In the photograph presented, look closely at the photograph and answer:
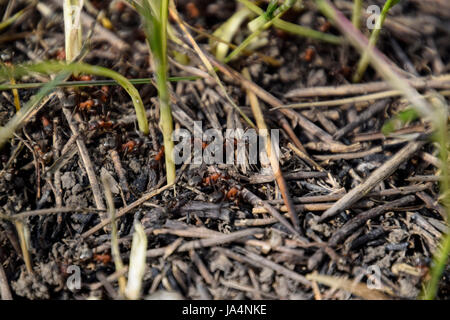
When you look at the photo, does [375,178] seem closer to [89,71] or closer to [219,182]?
[219,182]

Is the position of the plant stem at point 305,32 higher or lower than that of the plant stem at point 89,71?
higher

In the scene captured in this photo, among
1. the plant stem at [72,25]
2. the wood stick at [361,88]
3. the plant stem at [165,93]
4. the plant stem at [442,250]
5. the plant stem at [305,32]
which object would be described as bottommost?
the plant stem at [442,250]

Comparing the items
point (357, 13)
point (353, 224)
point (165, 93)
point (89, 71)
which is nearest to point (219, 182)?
point (165, 93)

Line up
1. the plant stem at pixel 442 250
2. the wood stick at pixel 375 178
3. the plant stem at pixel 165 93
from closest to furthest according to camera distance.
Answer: the plant stem at pixel 442 250 < the plant stem at pixel 165 93 < the wood stick at pixel 375 178

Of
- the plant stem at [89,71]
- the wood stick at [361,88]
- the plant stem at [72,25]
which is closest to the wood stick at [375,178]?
the wood stick at [361,88]

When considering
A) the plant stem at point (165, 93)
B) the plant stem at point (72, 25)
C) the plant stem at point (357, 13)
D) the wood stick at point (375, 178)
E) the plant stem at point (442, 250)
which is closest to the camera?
the plant stem at point (442, 250)

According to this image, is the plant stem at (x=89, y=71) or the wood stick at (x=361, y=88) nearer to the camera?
the plant stem at (x=89, y=71)

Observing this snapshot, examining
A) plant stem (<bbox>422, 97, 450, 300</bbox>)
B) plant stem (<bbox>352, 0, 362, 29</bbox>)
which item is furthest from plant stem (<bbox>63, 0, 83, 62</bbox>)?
plant stem (<bbox>422, 97, 450, 300</bbox>)

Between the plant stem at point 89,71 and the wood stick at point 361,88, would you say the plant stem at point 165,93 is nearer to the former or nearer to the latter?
the plant stem at point 89,71
